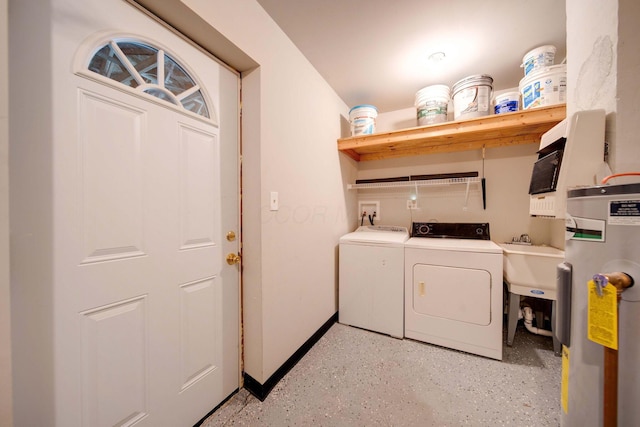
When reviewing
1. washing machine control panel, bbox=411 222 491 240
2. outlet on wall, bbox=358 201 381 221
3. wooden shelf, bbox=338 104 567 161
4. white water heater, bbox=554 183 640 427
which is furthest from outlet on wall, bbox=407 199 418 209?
white water heater, bbox=554 183 640 427

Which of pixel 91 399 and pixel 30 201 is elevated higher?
pixel 30 201

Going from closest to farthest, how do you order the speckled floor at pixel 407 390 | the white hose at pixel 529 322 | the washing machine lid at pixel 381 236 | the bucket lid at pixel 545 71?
the speckled floor at pixel 407 390 < the bucket lid at pixel 545 71 < the white hose at pixel 529 322 < the washing machine lid at pixel 381 236

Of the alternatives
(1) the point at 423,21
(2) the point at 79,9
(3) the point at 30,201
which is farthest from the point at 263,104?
(1) the point at 423,21

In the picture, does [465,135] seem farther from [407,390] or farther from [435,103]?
[407,390]

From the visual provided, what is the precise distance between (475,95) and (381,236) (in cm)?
143

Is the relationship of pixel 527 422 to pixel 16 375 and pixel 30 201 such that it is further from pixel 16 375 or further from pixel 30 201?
pixel 30 201

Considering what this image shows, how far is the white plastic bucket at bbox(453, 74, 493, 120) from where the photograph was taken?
173 centimetres

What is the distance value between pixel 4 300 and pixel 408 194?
2.72 metres

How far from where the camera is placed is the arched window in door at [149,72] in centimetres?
84

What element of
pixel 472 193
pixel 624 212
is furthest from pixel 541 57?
pixel 624 212

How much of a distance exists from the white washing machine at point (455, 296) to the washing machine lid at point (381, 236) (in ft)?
0.53

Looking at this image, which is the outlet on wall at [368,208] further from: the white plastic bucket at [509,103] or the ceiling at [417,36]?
the white plastic bucket at [509,103]

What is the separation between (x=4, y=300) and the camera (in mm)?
540

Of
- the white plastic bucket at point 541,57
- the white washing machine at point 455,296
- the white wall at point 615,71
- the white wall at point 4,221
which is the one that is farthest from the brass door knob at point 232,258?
the white plastic bucket at point 541,57
